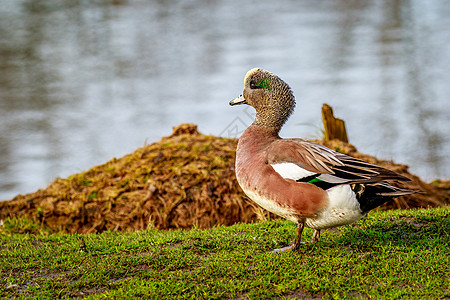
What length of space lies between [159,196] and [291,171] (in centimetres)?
330

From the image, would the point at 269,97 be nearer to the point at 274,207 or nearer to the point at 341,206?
the point at 274,207

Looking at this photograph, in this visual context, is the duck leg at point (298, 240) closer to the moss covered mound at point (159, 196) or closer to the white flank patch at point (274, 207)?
the white flank patch at point (274, 207)

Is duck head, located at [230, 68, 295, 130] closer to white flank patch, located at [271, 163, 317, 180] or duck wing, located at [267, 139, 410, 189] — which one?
duck wing, located at [267, 139, 410, 189]

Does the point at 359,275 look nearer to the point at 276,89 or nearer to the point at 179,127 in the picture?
the point at 276,89

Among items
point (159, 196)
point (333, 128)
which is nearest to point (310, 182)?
point (159, 196)

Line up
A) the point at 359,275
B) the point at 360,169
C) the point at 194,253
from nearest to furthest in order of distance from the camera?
the point at 359,275 → the point at 360,169 → the point at 194,253

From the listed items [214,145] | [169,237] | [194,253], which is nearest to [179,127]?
[214,145]

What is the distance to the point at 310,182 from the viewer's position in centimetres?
479

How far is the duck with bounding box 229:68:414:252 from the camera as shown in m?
4.70

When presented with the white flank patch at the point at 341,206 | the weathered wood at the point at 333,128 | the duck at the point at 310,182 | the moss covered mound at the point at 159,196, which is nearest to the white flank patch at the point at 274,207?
the duck at the point at 310,182

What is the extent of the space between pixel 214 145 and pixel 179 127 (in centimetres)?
104

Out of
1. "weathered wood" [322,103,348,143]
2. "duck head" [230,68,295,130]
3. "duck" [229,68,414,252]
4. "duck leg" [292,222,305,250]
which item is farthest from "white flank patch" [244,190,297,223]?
"weathered wood" [322,103,348,143]

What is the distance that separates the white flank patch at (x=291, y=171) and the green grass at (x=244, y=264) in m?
0.73

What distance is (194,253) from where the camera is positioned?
5.23 meters
